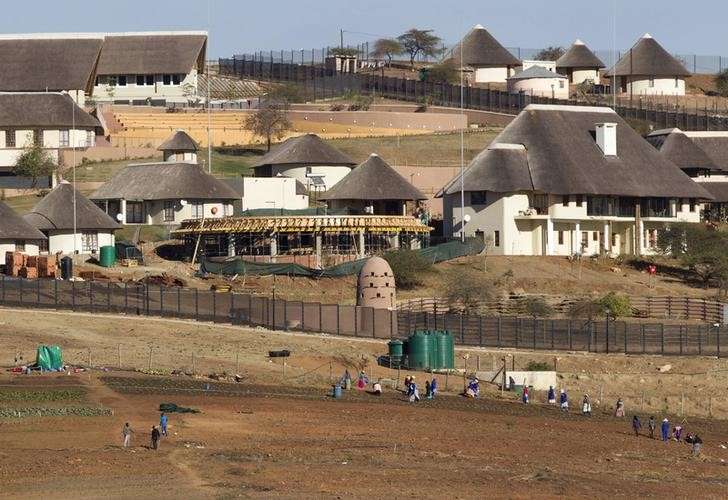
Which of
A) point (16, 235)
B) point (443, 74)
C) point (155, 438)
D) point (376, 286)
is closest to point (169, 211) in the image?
point (16, 235)

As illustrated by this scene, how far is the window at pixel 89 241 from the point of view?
318 ft

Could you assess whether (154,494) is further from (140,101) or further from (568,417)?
(140,101)

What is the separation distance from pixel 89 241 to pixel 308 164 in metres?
21.8

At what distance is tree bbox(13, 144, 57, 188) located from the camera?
114688mm

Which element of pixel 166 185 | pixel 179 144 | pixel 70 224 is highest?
pixel 179 144

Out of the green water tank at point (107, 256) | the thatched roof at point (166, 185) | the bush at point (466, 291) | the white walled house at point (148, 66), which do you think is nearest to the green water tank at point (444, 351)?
the bush at point (466, 291)

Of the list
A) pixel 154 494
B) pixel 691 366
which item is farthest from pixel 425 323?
pixel 154 494

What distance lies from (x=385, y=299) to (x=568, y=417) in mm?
18916

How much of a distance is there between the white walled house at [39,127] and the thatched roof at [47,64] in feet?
37.4

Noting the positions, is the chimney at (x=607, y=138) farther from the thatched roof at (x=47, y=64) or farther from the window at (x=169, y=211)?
the thatched roof at (x=47, y=64)

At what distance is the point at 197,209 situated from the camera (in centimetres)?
10619

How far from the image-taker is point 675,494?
180 feet

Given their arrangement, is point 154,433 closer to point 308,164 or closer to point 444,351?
point 444,351

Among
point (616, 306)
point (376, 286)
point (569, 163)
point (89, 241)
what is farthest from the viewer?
point (569, 163)
